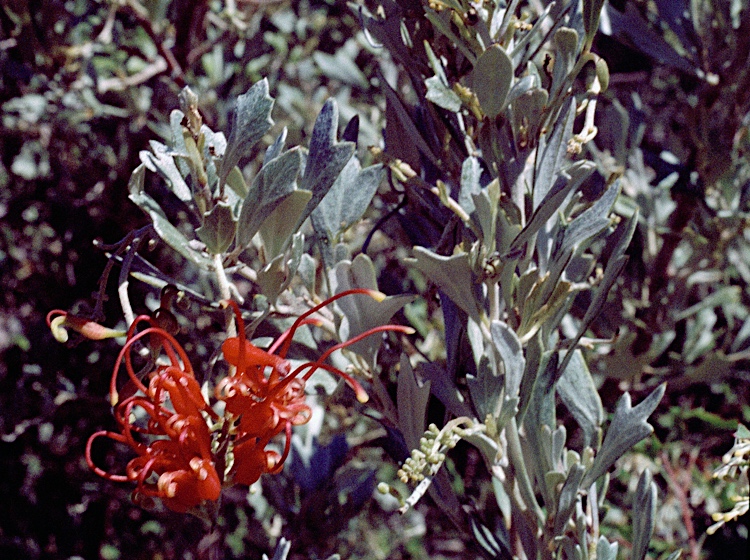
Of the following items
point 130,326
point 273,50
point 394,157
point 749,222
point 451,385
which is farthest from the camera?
point 273,50

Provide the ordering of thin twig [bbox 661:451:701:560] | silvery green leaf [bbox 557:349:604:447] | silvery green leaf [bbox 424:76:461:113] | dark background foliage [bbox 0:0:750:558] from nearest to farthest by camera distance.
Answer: silvery green leaf [bbox 424:76:461:113]
silvery green leaf [bbox 557:349:604:447]
thin twig [bbox 661:451:701:560]
dark background foliage [bbox 0:0:750:558]

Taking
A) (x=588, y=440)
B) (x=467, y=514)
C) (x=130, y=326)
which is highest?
(x=130, y=326)

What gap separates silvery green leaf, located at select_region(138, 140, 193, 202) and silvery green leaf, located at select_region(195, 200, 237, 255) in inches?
2.1

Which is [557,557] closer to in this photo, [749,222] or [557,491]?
[557,491]

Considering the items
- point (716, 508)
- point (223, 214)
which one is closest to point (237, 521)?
point (716, 508)

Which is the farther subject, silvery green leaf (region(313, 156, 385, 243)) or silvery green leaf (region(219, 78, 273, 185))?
silvery green leaf (region(313, 156, 385, 243))

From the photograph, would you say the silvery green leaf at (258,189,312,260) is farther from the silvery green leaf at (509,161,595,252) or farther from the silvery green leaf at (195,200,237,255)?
the silvery green leaf at (509,161,595,252)

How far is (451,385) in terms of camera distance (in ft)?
2.52

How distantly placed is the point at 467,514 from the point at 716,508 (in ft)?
2.15

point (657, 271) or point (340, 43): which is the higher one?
point (340, 43)

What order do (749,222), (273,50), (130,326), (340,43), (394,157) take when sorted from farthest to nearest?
(340,43)
(273,50)
(749,222)
(394,157)
(130,326)

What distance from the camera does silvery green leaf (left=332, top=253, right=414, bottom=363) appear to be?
2.44 feet

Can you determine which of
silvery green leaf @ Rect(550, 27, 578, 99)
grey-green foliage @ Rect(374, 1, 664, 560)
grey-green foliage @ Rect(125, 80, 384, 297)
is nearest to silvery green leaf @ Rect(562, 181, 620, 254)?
grey-green foliage @ Rect(374, 1, 664, 560)

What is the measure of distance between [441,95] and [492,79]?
48 mm
